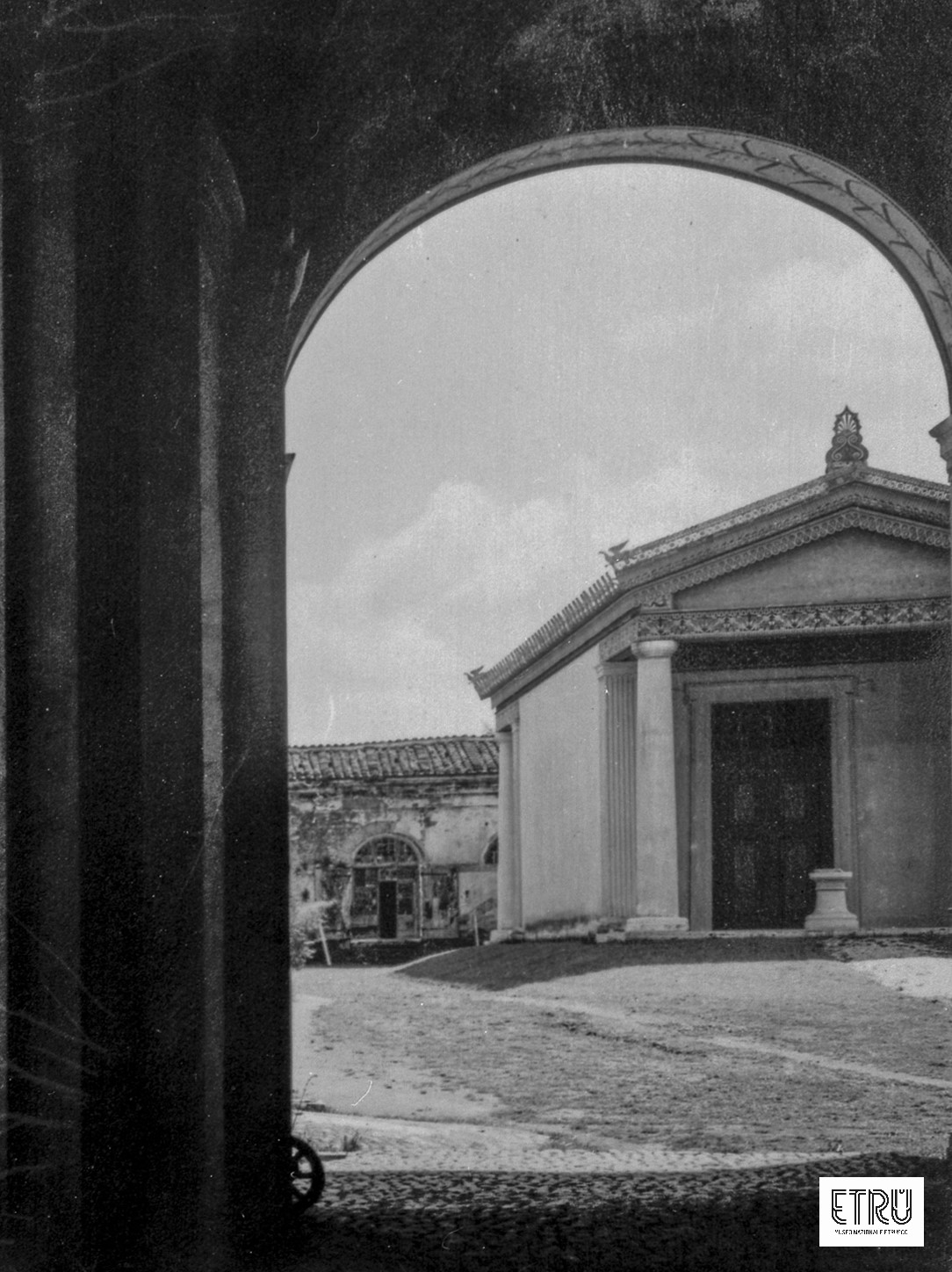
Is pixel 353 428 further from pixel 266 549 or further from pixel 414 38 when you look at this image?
pixel 414 38

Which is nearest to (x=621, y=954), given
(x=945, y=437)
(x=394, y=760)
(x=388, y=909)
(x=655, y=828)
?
(x=655, y=828)

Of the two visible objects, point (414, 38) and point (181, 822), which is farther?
point (414, 38)

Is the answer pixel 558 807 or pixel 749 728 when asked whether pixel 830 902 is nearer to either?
pixel 749 728

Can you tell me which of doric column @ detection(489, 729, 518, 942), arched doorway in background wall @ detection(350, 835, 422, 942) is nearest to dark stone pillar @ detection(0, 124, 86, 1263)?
arched doorway in background wall @ detection(350, 835, 422, 942)

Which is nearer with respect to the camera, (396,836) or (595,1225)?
(595,1225)

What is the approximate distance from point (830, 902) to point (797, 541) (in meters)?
1.33

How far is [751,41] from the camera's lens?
205 inches

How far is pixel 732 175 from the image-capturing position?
557 centimetres

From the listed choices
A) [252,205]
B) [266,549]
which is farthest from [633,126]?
[266,549]

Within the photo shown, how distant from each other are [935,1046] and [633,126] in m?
3.25

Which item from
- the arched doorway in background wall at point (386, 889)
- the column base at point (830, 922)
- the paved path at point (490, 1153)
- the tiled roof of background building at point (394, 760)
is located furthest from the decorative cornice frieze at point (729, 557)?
the paved path at point (490, 1153)

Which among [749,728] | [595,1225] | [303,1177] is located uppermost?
[749,728]

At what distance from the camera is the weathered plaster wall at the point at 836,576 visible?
546cm

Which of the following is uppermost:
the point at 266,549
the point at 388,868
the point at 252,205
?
the point at 252,205
